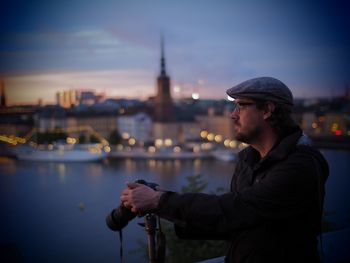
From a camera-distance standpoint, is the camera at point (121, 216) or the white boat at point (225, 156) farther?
the white boat at point (225, 156)

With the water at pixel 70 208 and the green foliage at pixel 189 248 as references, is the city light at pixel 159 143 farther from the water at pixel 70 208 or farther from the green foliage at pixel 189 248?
the green foliage at pixel 189 248

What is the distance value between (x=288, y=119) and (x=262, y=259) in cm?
22

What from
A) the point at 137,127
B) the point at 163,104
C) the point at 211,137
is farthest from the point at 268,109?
the point at 163,104

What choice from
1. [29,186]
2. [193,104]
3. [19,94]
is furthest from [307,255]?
[193,104]

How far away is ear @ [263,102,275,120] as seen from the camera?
0.63 m

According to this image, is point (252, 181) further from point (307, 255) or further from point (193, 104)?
point (193, 104)

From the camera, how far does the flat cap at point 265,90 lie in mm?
615

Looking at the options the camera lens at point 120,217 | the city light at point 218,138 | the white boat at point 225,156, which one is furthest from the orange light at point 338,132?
the city light at point 218,138

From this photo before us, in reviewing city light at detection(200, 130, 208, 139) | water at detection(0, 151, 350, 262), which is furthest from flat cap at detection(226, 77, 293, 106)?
city light at detection(200, 130, 208, 139)

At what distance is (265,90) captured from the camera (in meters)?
0.62

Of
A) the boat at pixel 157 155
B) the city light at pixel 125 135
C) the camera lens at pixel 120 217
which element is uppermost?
the camera lens at pixel 120 217

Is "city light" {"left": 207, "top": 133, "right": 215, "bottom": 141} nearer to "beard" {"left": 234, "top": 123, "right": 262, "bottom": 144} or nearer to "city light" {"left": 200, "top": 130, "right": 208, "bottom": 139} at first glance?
"city light" {"left": 200, "top": 130, "right": 208, "bottom": 139}

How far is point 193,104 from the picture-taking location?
24516 millimetres

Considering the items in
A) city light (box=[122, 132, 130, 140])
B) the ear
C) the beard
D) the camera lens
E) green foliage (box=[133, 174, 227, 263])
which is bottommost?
city light (box=[122, 132, 130, 140])
